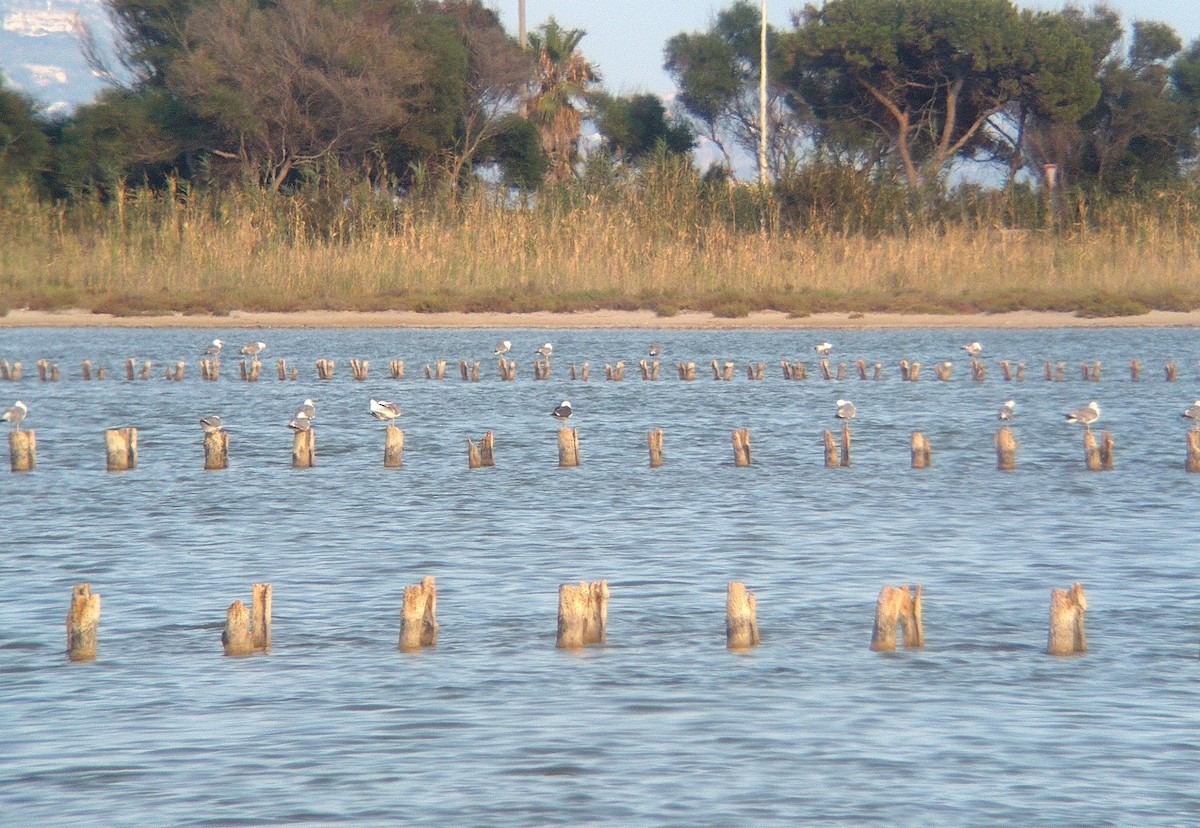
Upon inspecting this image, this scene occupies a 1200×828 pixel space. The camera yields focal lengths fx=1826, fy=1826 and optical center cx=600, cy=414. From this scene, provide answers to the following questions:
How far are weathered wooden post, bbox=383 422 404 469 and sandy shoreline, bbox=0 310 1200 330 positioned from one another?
15453mm

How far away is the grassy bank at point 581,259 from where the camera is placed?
101 ft

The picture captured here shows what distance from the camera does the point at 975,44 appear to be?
41281mm

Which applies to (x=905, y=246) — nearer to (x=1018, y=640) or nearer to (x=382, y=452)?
(x=382, y=452)

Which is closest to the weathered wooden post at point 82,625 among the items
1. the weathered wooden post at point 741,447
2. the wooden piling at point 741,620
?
the wooden piling at point 741,620

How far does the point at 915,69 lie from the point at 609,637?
35.8 metres

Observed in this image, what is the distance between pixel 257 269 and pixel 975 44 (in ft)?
60.5

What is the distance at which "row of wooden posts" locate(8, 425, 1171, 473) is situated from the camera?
15.4 m

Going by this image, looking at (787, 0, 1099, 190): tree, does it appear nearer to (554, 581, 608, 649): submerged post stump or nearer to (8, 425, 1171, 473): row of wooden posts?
(8, 425, 1171, 473): row of wooden posts

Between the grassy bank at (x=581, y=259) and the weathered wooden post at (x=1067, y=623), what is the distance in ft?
73.8

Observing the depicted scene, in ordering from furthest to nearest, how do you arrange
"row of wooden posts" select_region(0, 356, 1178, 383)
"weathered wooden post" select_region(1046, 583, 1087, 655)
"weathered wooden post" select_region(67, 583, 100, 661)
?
1. "row of wooden posts" select_region(0, 356, 1178, 383)
2. "weathered wooden post" select_region(1046, 583, 1087, 655)
3. "weathered wooden post" select_region(67, 583, 100, 661)

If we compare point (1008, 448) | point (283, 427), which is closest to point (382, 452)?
point (283, 427)

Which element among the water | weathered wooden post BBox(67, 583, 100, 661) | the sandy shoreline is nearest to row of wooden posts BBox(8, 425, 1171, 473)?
the water

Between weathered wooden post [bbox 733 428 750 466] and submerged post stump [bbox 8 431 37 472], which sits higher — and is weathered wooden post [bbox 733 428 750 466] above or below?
below

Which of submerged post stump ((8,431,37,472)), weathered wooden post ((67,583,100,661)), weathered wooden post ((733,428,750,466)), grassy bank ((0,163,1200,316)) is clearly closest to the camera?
weathered wooden post ((67,583,100,661))
